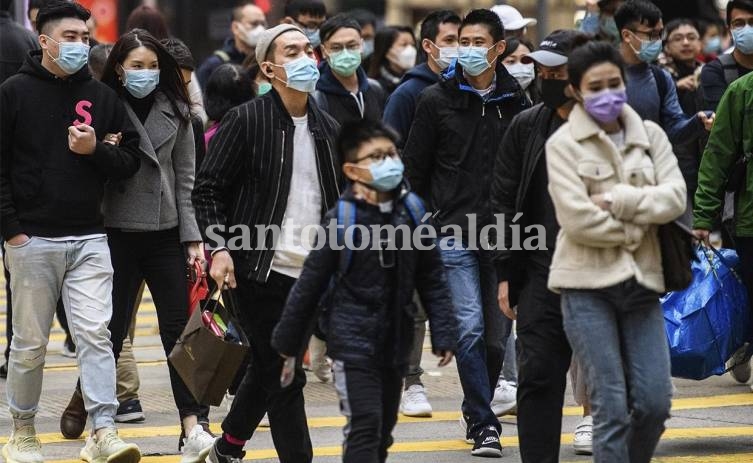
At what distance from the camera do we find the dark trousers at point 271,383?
7.03 m

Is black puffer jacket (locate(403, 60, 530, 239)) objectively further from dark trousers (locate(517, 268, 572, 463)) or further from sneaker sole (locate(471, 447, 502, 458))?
dark trousers (locate(517, 268, 572, 463))

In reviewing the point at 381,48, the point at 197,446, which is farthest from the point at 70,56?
the point at 381,48

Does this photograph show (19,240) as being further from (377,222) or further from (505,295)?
(505,295)

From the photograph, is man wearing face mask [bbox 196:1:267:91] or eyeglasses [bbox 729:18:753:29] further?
man wearing face mask [bbox 196:1:267:91]

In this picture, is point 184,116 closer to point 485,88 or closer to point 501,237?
point 485,88

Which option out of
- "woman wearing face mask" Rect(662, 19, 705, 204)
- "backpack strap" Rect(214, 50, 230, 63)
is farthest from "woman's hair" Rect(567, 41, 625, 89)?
"backpack strap" Rect(214, 50, 230, 63)

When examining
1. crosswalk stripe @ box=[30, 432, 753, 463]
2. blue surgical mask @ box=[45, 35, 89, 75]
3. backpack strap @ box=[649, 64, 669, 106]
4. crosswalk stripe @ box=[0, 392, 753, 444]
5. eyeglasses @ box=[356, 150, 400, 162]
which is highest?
blue surgical mask @ box=[45, 35, 89, 75]

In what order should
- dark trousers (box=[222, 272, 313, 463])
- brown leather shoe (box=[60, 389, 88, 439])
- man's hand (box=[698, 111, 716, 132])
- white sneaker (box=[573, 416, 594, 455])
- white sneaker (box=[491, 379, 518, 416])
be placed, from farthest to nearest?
white sneaker (box=[491, 379, 518, 416]), brown leather shoe (box=[60, 389, 88, 439]), man's hand (box=[698, 111, 716, 132]), white sneaker (box=[573, 416, 594, 455]), dark trousers (box=[222, 272, 313, 463])

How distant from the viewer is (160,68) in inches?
322

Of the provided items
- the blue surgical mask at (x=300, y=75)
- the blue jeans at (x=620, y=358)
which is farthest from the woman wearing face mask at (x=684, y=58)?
the blue jeans at (x=620, y=358)

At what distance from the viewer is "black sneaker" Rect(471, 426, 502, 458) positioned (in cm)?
795

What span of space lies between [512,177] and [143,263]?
7.31 ft

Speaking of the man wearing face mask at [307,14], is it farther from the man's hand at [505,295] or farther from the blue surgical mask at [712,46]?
the blue surgical mask at [712,46]

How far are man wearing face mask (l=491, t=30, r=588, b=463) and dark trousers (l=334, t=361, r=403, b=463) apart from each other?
0.68 m
